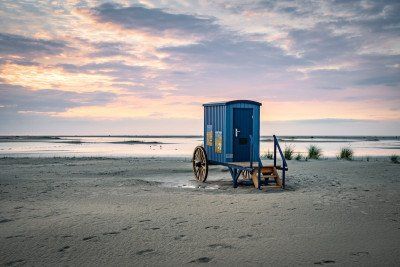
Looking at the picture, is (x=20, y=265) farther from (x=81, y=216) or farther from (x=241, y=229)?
(x=241, y=229)

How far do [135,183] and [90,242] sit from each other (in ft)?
24.1

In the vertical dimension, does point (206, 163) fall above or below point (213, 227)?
above

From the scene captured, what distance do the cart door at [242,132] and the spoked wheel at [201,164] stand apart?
1.25m

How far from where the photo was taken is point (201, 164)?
14.7m

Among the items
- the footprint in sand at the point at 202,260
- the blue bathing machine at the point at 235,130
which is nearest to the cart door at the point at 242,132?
the blue bathing machine at the point at 235,130

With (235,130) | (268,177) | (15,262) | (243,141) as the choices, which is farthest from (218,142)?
(15,262)

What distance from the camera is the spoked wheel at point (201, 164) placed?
46.8ft

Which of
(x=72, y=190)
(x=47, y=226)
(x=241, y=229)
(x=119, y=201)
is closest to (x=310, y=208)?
(x=241, y=229)

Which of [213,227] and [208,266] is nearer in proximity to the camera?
[208,266]

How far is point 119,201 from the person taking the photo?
10086mm

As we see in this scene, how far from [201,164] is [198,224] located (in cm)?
725

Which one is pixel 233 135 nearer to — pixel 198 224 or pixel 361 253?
pixel 198 224

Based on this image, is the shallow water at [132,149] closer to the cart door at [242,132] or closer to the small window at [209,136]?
the small window at [209,136]

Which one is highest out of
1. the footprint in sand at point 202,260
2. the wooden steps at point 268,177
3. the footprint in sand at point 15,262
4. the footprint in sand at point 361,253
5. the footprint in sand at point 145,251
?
the wooden steps at point 268,177
